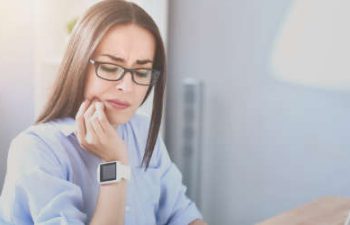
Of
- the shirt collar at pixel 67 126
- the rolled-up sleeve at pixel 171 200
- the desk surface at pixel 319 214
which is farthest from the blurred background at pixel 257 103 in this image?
the shirt collar at pixel 67 126

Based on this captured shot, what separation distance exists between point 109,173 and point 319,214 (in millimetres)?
615

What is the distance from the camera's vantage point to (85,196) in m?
1.02

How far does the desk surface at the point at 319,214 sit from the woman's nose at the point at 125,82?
0.48m

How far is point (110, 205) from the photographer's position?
990 millimetres

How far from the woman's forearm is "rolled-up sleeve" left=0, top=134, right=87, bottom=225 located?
3 cm

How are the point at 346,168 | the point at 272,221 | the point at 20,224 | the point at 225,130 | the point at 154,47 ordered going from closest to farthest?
the point at 20,224, the point at 154,47, the point at 272,221, the point at 346,168, the point at 225,130

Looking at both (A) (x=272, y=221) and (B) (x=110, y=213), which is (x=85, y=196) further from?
(A) (x=272, y=221)

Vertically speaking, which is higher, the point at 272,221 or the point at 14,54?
the point at 14,54

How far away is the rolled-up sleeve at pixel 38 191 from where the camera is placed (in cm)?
95

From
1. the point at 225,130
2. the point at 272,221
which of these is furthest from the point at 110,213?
the point at 225,130

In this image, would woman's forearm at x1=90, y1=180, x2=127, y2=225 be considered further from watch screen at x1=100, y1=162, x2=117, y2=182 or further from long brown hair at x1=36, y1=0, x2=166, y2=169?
long brown hair at x1=36, y1=0, x2=166, y2=169

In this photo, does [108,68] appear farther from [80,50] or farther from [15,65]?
[15,65]

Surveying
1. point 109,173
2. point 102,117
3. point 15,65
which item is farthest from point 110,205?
point 15,65

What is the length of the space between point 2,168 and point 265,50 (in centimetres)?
88
